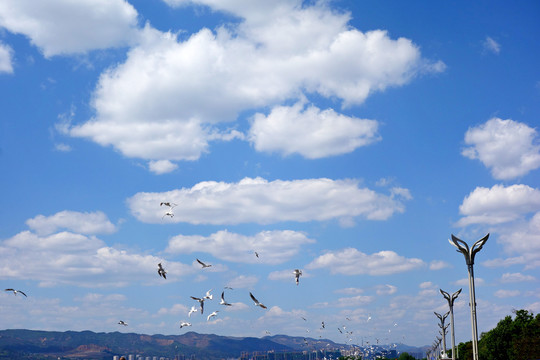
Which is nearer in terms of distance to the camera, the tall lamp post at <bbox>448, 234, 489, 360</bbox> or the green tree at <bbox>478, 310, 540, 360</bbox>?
the tall lamp post at <bbox>448, 234, 489, 360</bbox>

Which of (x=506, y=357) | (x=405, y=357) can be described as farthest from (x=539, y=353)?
(x=405, y=357)

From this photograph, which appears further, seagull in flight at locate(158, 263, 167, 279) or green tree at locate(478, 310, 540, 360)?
green tree at locate(478, 310, 540, 360)

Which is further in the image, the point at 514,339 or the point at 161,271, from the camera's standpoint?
the point at 514,339

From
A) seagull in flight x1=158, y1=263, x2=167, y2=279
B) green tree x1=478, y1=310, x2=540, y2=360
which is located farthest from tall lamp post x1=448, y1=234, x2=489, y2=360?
green tree x1=478, y1=310, x2=540, y2=360

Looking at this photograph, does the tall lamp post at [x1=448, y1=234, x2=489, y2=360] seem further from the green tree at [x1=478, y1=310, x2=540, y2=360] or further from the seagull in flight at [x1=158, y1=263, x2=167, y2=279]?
the green tree at [x1=478, y1=310, x2=540, y2=360]

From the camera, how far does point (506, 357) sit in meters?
106

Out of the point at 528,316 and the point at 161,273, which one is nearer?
the point at 161,273

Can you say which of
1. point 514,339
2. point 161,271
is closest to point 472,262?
point 161,271

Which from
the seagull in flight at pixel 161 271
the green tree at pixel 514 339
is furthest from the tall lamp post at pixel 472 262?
the green tree at pixel 514 339

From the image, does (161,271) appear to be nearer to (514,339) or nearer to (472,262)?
(472,262)

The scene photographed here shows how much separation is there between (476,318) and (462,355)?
4642 inches

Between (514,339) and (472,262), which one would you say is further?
(514,339)

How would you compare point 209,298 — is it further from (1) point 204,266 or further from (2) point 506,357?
(2) point 506,357

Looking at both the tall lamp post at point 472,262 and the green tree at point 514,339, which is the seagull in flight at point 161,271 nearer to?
the tall lamp post at point 472,262
